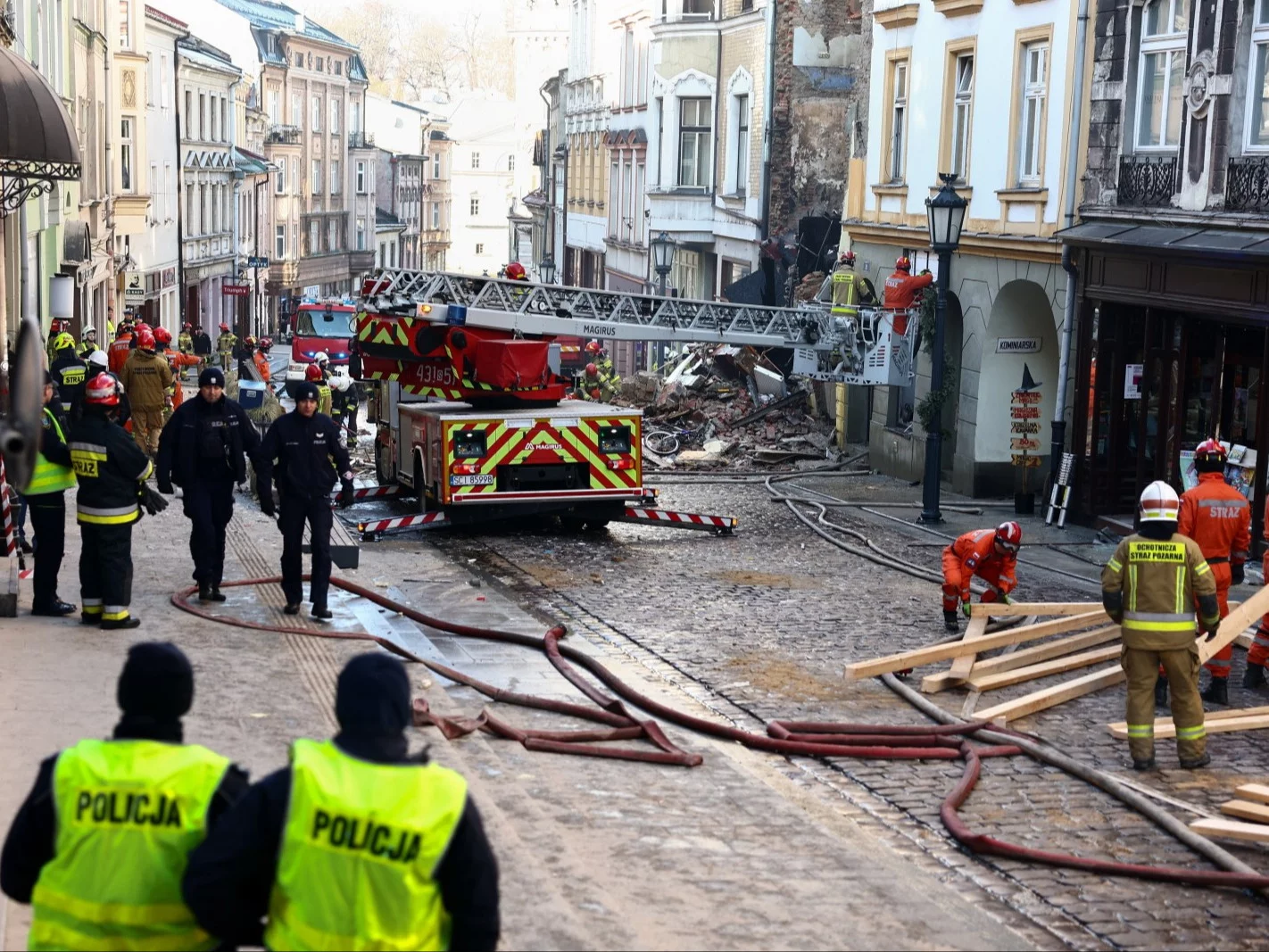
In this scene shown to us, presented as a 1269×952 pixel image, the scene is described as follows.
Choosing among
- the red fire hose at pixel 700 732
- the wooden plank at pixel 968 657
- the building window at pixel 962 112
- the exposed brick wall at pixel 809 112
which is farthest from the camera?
the exposed brick wall at pixel 809 112

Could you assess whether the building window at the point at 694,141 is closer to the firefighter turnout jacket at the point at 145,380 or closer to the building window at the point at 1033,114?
the building window at the point at 1033,114

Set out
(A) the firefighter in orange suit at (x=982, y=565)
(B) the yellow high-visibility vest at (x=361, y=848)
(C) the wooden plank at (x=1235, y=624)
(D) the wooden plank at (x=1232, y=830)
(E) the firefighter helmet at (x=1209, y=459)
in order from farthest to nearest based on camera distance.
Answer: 1. (A) the firefighter in orange suit at (x=982, y=565)
2. (E) the firefighter helmet at (x=1209, y=459)
3. (C) the wooden plank at (x=1235, y=624)
4. (D) the wooden plank at (x=1232, y=830)
5. (B) the yellow high-visibility vest at (x=361, y=848)

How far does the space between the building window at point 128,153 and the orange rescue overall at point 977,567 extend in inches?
1430

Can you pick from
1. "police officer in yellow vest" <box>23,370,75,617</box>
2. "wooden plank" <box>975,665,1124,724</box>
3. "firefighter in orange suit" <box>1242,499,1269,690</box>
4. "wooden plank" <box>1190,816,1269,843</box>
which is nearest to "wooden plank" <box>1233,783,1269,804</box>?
"wooden plank" <box>1190,816,1269,843</box>

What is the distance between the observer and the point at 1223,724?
Answer: 31.9ft

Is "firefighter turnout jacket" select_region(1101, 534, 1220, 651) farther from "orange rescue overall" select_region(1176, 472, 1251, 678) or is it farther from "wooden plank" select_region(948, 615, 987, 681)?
"orange rescue overall" select_region(1176, 472, 1251, 678)

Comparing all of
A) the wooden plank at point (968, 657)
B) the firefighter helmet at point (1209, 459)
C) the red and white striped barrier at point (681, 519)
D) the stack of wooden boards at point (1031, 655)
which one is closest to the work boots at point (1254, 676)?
the stack of wooden boards at point (1031, 655)

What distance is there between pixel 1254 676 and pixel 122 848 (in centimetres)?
864

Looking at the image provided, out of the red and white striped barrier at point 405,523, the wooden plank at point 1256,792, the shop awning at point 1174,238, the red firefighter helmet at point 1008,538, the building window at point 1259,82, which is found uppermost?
the building window at point 1259,82

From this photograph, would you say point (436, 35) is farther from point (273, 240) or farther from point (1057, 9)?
point (1057, 9)

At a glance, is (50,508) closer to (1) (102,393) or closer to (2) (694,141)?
(1) (102,393)

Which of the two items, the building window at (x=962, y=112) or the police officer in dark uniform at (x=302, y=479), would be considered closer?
the police officer in dark uniform at (x=302, y=479)

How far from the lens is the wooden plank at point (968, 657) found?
10.7 metres

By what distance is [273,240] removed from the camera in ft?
251
